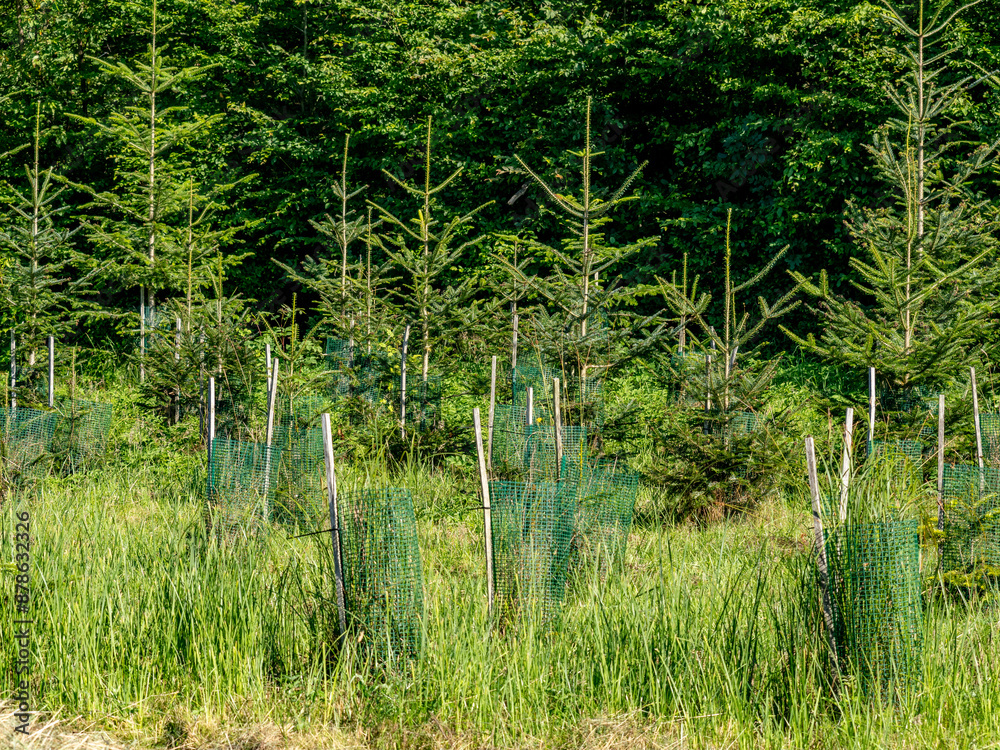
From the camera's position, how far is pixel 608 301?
752 cm

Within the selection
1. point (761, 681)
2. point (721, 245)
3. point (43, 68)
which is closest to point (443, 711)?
point (761, 681)

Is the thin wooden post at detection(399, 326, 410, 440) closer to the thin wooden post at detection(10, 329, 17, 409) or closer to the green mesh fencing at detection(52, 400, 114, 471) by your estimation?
the green mesh fencing at detection(52, 400, 114, 471)

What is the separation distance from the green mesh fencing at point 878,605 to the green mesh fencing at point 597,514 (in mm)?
1542

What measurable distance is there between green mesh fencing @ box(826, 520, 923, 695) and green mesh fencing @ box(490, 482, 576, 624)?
146 cm

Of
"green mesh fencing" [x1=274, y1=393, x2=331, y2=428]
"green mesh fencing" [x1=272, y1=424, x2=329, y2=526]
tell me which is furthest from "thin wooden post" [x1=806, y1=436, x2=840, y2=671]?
"green mesh fencing" [x1=274, y1=393, x2=331, y2=428]

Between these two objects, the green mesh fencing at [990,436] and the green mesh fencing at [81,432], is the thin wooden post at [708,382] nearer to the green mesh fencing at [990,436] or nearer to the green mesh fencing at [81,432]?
the green mesh fencing at [990,436]

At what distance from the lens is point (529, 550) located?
4.57 meters

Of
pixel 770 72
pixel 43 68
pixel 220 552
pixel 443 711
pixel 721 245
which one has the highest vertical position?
pixel 43 68

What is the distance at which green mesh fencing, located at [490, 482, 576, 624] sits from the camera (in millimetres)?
4449

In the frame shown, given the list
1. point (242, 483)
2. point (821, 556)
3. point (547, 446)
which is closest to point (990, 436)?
point (547, 446)

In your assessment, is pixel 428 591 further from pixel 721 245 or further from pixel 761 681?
pixel 721 245

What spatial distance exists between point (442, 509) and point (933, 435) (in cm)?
400

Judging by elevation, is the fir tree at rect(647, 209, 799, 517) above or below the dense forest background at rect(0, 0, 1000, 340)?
below

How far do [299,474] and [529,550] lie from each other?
302 cm
